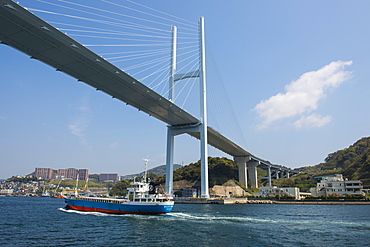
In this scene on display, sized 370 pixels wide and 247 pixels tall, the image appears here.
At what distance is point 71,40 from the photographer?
23734mm

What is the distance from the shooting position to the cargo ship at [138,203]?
2705 cm

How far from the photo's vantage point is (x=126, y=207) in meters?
28.2

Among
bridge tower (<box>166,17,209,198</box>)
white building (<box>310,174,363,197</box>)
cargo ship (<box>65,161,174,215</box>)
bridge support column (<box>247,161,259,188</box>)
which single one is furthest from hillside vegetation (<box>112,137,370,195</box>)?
cargo ship (<box>65,161,174,215</box>)

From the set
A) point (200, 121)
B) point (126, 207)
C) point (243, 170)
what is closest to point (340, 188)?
point (243, 170)

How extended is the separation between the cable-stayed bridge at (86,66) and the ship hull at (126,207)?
43.6ft

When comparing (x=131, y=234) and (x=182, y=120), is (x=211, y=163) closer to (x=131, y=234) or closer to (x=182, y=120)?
(x=182, y=120)

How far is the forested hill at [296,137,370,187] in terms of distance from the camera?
241 feet

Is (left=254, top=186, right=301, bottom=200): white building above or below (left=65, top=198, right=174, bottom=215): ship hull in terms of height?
above

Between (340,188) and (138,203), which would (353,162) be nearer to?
(340,188)

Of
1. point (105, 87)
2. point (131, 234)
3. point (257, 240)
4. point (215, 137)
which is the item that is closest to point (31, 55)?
point (105, 87)

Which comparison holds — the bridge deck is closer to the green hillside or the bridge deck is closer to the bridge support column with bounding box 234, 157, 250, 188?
the bridge support column with bounding box 234, 157, 250, 188

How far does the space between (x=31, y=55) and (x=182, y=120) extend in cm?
2687

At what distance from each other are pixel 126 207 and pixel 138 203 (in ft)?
5.16

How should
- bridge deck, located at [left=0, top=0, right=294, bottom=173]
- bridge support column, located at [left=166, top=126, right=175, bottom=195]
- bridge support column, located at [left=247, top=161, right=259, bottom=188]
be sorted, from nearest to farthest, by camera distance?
1. bridge deck, located at [left=0, top=0, right=294, bottom=173]
2. bridge support column, located at [left=166, top=126, right=175, bottom=195]
3. bridge support column, located at [left=247, top=161, right=259, bottom=188]
